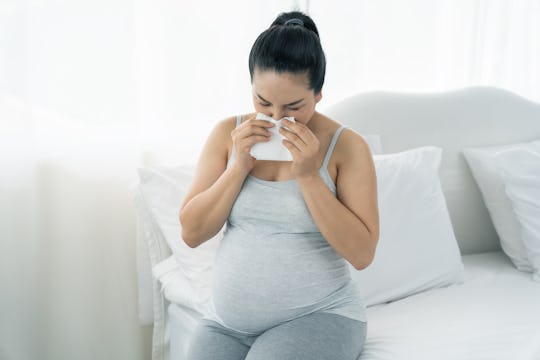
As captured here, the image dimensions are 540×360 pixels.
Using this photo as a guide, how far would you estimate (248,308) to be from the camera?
1184mm

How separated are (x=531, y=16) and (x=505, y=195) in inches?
39.6

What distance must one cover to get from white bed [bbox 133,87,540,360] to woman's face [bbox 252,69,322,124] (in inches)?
20.5

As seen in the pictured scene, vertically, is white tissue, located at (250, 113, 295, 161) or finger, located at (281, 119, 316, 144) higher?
finger, located at (281, 119, 316, 144)

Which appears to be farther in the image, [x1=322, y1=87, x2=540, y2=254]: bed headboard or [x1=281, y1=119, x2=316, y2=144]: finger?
[x1=322, y1=87, x2=540, y2=254]: bed headboard

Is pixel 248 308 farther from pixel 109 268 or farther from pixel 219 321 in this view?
pixel 109 268

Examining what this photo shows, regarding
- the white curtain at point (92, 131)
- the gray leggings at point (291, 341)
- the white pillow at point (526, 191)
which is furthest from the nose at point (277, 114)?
the white pillow at point (526, 191)

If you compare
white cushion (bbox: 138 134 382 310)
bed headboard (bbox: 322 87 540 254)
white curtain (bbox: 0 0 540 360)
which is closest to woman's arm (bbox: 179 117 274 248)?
white cushion (bbox: 138 134 382 310)

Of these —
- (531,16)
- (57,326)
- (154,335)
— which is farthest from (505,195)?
(57,326)

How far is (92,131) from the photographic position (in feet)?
5.54

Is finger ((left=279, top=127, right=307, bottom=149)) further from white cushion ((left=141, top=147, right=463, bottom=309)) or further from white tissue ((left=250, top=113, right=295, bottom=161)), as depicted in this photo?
white cushion ((left=141, top=147, right=463, bottom=309))

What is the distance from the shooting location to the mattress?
1.29 m

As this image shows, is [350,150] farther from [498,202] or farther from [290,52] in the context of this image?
[498,202]

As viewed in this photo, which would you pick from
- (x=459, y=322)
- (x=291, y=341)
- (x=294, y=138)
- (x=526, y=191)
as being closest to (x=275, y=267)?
(x=291, y=341)

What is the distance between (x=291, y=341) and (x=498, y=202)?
1.11 metres
